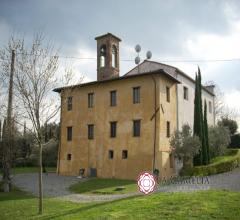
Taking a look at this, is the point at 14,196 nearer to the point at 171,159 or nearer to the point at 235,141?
the point at 171,159

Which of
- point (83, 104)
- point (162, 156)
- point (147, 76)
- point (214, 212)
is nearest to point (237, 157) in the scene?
point (162, 156)

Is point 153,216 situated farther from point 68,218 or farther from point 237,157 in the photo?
point 237,157

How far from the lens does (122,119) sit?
3234cm

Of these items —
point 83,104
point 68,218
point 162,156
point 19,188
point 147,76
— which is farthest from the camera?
point 83,104

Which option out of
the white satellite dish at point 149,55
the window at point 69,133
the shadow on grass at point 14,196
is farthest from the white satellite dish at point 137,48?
the shadow on grass at point 14,196

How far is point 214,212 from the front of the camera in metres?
11.3

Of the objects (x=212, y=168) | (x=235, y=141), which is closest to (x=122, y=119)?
(x=212, y=168)

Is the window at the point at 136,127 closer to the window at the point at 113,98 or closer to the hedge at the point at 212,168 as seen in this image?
the window at the point at 113,98

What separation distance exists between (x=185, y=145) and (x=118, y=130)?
6.53 metres

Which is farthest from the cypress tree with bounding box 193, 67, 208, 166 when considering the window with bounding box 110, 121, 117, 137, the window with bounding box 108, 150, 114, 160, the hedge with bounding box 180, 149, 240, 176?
the window with bounding box 108, 150, 114, 160

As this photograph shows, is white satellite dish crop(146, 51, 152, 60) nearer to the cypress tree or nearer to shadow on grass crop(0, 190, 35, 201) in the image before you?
the cypress tree

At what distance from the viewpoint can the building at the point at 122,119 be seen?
30.4 metres

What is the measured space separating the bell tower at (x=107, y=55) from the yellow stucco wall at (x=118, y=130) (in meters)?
2.04

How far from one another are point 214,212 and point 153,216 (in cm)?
195
